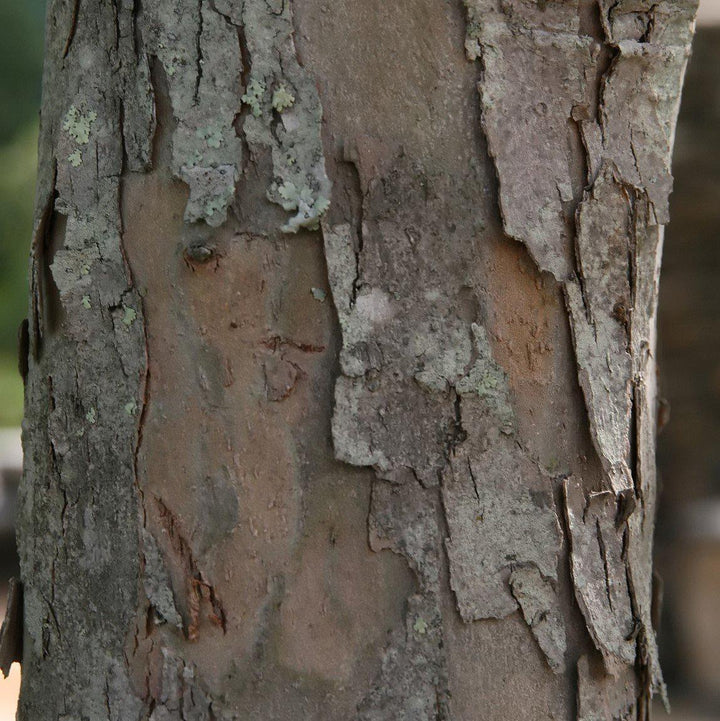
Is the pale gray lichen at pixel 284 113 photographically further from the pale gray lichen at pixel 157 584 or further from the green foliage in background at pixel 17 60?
the green foliage in background at pixel 17 60

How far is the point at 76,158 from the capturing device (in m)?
0.72

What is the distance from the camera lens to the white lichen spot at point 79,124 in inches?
28.0

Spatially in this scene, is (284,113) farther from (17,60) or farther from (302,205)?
(17,60)

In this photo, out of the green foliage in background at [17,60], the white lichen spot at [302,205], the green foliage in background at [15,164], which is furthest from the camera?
the green foliage in background at [17,60]

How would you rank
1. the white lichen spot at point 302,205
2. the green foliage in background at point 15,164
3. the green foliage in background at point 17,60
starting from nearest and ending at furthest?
the white lichen spot at point 302,205 → the green foliage in background at point 15,164 → the green foliage in background at point 17,60

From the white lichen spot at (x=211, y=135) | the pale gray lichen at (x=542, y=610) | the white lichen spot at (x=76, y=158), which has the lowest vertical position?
the pale gray lichen at (x=542, y=610)

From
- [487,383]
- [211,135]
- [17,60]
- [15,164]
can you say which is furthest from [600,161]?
[17,60]

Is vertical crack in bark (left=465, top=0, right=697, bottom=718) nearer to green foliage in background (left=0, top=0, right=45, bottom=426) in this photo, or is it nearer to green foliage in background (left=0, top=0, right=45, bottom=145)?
green foliage in background (left=0, top=0, right=45, bottom=426)

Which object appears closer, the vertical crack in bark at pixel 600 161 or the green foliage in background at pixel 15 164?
the vertical crack in bark at pixel 600 161

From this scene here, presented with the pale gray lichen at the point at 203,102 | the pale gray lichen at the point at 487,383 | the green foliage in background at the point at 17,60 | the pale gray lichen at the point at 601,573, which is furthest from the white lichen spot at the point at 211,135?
the green foliage in background at the point at 17,60

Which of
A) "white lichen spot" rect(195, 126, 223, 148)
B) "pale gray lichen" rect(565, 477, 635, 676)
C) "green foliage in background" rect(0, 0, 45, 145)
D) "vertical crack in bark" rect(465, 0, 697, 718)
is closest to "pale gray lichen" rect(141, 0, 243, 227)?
"white lichen spot" rect(195, 126, 223, 148)

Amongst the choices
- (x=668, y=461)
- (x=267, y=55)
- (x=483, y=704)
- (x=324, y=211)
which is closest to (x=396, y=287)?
(x=324, y=211)

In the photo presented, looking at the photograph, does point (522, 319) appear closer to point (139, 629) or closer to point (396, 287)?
point (396, 287)

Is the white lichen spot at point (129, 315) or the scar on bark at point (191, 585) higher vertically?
the white lichen spot at point (129, 315)
